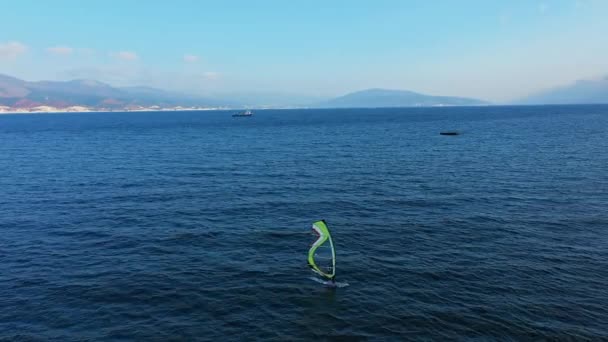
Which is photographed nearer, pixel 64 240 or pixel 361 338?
pixel 361 338

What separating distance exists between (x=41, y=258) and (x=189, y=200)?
66.6ft

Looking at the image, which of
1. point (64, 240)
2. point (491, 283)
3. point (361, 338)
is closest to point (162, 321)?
point (361, 338)

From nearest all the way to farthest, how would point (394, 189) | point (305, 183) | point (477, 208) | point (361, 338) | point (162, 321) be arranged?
point (361, 338), point (162, 321), point (477, 208), point (394, 189), point (305, 183)

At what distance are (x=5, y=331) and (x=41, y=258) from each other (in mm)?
12405

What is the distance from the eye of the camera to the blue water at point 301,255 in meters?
24.0

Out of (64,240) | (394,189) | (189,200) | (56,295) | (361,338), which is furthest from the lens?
(394,189)

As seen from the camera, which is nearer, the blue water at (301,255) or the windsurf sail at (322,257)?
the blue water at (301,255)

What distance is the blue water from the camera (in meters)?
24.0

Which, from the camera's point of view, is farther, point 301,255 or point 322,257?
point 301,255

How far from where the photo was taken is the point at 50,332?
904 inches

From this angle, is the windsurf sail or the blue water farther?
the windsurf sail

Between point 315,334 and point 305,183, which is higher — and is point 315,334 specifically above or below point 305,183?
below

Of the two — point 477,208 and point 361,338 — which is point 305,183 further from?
point 361,338

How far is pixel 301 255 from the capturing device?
3450cm
